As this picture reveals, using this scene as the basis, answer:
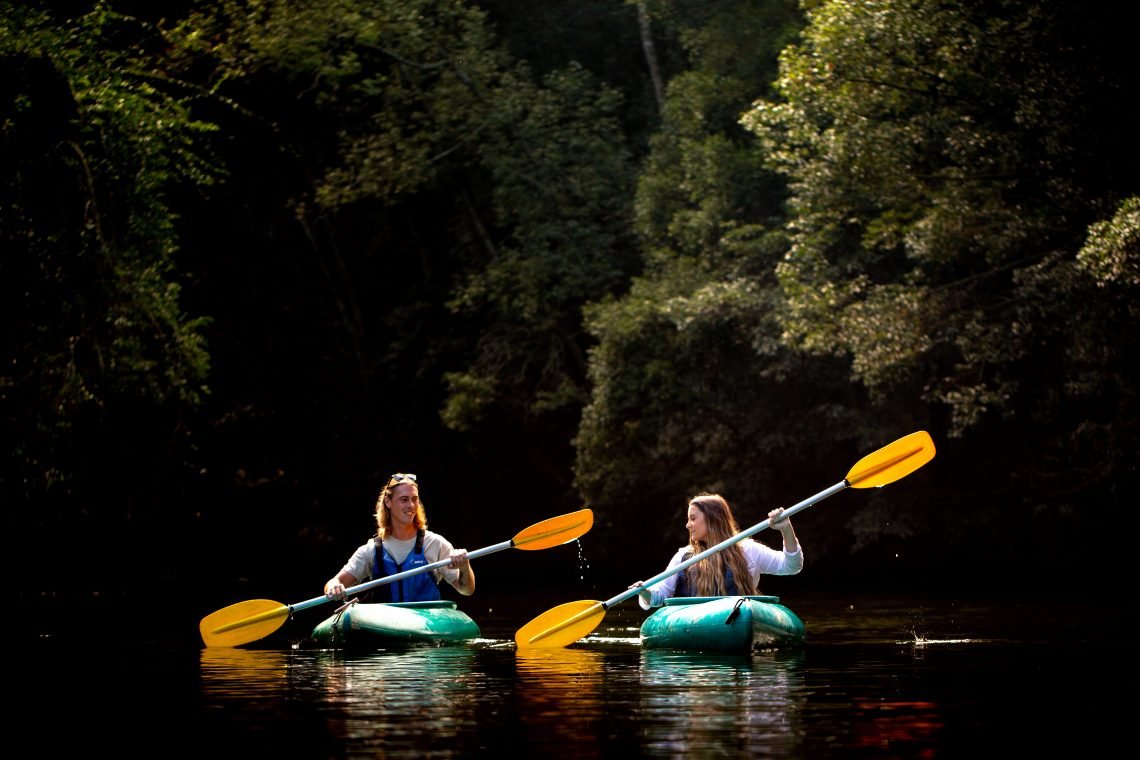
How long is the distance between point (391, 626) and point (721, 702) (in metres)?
3.87

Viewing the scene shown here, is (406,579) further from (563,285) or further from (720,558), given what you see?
(563,285)

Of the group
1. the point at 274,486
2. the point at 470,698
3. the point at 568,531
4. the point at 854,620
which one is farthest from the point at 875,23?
the point at 274,486

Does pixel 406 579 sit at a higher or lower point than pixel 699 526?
lower

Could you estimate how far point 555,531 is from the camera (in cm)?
1194

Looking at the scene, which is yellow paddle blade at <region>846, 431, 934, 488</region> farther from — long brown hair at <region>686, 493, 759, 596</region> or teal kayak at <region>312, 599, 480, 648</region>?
teal kayak at <region>312, 599, 480, 648</region>

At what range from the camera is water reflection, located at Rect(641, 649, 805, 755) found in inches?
244

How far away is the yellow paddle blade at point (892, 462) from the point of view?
11.0 m

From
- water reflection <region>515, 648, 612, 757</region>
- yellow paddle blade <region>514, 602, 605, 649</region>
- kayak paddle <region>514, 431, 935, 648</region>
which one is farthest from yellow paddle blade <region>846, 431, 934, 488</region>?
water reflection <region>515, 648, 612, 757</region>

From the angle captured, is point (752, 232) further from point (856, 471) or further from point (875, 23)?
point (856, 471)

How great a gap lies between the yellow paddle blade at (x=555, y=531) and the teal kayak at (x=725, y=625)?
1555 millimetres

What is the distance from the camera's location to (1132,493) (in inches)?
791

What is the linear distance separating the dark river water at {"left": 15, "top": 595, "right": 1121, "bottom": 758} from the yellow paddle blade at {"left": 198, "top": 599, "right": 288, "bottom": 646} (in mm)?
130

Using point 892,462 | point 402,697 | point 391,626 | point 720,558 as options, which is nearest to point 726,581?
point 720,558

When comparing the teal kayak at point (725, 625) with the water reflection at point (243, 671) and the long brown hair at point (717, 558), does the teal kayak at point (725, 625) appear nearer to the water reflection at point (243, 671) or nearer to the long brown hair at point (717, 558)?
the long brown hair at point (717, 558)
